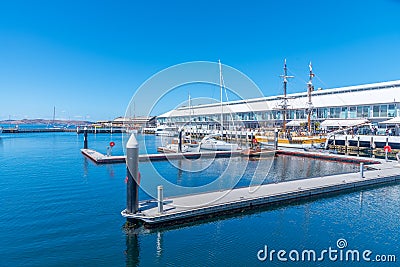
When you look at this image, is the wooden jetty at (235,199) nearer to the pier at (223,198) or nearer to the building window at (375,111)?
the pier at (223,198)

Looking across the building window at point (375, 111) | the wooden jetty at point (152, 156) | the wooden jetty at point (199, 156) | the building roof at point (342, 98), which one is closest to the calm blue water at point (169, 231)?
the wooden jetty at point (152, 156)

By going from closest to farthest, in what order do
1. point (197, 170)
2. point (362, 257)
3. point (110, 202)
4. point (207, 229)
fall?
point (362, 257)
point (207, 229)
point (110, 202)
point (197, 170)

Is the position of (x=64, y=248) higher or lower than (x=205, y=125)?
lower

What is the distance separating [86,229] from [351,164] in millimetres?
24284

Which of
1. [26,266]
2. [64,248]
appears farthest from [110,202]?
[26,266]

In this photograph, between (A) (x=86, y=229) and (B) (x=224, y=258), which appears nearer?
(B) (x=224, y=258)

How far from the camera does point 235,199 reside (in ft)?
42.6

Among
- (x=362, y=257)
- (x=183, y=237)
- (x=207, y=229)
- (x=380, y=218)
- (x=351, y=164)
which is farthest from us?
(x=351, y=164)

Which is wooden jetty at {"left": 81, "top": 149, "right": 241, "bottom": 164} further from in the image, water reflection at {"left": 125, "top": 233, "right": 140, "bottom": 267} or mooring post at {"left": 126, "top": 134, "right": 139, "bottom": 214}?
water reflection at {"left": 125, "top": 233, "right": 140, "bottom": 267}

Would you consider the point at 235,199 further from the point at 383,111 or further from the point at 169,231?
the point at 383,111

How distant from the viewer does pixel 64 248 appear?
938 cm

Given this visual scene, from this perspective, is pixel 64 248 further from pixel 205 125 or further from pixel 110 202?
pixel 205 125

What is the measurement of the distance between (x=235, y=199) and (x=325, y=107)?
45.9 meters

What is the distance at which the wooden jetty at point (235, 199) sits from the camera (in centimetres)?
1109
